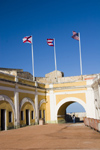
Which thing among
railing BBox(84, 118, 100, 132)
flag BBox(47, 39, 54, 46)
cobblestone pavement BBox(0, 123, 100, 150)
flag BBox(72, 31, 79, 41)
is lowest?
cobblestone pavement BBox(0, 123, 100, 150)

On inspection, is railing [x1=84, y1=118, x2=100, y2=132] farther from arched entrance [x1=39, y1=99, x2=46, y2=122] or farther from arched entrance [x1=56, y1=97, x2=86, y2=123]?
arched entrance [x1=39, y1=99, x2=46, y2=122]

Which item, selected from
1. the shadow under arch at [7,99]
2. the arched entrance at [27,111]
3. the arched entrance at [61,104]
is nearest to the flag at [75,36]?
the arched entrance at [61,104]

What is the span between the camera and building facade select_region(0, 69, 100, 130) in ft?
71.9

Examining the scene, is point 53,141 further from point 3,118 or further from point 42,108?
point 42,108

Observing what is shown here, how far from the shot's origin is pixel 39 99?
97.2 ft

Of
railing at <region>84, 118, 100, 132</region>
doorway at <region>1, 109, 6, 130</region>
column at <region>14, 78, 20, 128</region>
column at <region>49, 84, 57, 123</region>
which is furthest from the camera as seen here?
column at <region>49, 84, 57, 123</region>

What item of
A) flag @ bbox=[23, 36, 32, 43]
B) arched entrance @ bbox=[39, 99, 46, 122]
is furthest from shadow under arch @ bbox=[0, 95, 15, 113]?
flag @ bbox=[23, 36, 32, 43]

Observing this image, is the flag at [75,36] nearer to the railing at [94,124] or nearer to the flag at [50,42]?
the flag at [50,42]

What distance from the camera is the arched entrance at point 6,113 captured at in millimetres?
21141

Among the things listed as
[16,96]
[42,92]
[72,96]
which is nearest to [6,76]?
[16,96]

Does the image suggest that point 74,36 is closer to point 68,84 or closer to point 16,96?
point 68,84

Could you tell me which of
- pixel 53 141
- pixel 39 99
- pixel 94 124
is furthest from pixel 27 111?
pixel 53 141

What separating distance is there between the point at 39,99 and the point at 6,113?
8.75m

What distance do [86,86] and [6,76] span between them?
12332 millimetres
